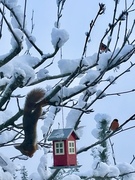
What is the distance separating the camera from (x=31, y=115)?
136cm

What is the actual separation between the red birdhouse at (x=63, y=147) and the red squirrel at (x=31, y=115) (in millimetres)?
319

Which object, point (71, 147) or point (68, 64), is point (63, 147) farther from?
point (68, 64)

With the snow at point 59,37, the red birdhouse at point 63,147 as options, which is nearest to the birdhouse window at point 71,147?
the red birdhouse at point 63,147

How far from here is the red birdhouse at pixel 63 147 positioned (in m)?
1.74

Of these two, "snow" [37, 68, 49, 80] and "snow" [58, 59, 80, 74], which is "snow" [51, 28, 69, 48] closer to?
"snow" [58, 59, 80, 74]

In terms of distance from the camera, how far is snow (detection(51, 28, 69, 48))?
5.24 ft

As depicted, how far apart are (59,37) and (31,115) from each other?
0.41 metres

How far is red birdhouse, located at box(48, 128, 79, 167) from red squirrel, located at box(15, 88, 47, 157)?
32cm

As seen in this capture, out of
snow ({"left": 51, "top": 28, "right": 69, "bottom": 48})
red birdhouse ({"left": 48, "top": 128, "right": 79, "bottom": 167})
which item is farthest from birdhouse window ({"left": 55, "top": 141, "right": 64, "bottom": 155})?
snow ({"left": 51, "top": 28, "right": 69, "bottom": 48})

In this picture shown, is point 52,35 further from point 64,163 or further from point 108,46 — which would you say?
point 64,163

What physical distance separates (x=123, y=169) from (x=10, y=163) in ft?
3.10

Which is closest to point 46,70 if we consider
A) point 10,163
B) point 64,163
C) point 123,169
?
point 64,163

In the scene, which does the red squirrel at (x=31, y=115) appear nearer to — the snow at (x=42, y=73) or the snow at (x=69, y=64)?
the snow at (x=69, y=64)

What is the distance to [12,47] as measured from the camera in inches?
66.6
